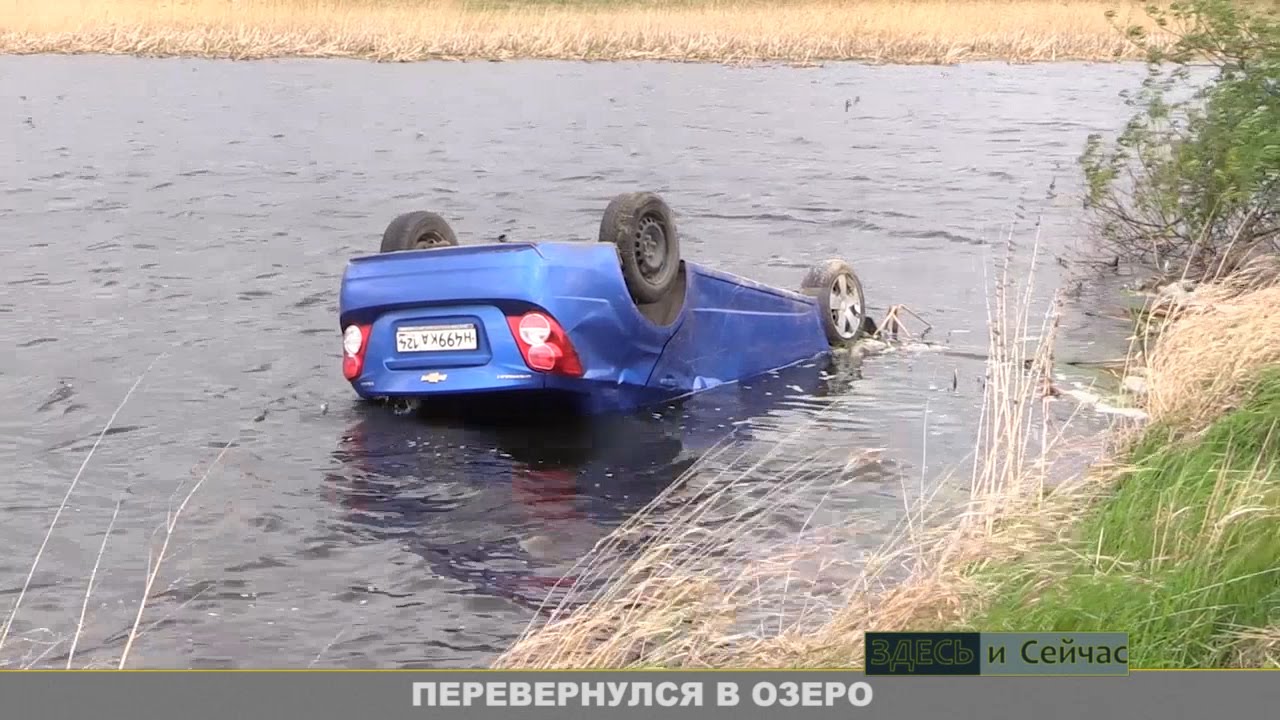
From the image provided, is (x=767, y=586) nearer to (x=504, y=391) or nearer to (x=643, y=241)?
(x=504, y=391)

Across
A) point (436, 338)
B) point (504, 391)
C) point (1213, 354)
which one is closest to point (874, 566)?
point (1213, 354)

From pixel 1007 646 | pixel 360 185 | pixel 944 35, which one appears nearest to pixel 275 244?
pixel 360 185

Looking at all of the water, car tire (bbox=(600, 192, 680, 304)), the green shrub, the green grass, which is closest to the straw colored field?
the water

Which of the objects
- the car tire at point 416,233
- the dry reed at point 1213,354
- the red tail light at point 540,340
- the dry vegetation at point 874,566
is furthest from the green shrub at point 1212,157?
the car tire at point 416,233

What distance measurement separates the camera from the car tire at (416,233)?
1061 centimetres

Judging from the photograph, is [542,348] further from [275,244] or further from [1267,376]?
[275,244]

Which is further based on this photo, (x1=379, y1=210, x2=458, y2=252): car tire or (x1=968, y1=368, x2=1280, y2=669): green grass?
(x1=379, y1=210, x2=458, y2=252): car tire

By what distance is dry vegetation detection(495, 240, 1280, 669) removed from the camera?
6.10 meters

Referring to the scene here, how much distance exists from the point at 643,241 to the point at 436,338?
137 centimetres

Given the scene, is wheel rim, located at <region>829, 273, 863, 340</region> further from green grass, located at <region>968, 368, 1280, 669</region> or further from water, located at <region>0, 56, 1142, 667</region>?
green grass, located at <region>968, 368, 1280, 669</region>

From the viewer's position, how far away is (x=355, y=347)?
393 inches

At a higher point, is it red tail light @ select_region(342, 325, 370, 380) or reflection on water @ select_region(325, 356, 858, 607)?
red tail light @ select_region(342, 325, 370, 380)

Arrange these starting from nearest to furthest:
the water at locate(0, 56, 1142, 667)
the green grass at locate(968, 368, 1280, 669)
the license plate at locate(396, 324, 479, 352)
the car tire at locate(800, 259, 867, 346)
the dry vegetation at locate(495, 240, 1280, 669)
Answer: the green grass at locate(968, 368, 1280, 669), the dry vegetation at locate(495, 240, 1280, 669), the water at locate(0, 56, 1142, 667), the license plate at locate(396, 324, 479, 352), the car tire at locate(800, 259, 867, 346)

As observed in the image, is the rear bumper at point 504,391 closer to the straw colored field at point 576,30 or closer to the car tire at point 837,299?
the car tire at point 837,299
